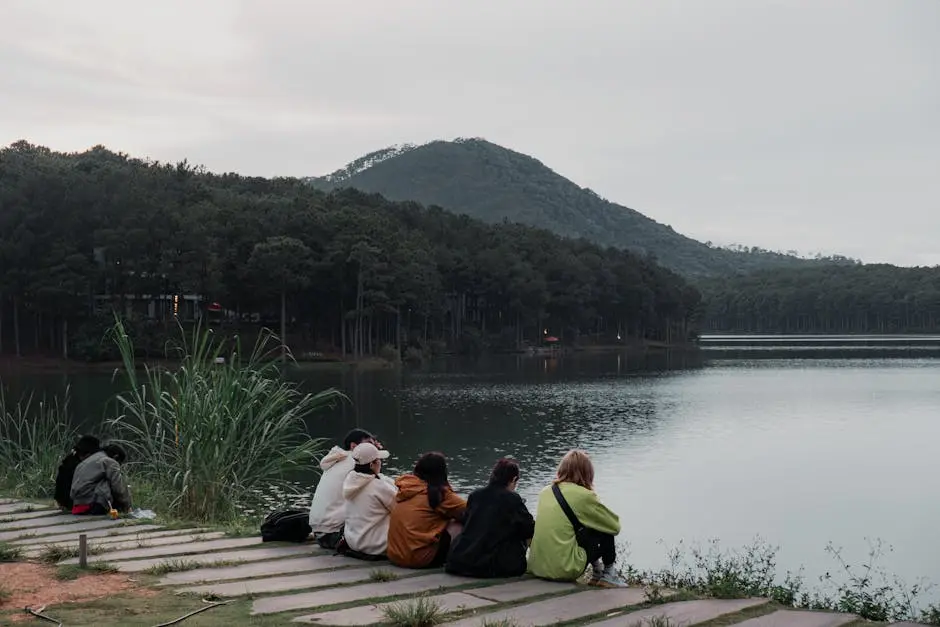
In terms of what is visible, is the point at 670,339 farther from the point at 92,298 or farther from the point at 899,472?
the point at 899,472

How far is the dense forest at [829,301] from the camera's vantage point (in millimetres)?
113750

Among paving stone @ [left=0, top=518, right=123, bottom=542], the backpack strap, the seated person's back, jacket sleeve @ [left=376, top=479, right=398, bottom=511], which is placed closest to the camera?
the backpack strap

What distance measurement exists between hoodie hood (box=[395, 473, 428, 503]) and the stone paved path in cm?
45

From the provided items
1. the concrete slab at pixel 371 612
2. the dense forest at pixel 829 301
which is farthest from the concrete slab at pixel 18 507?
the dense forest at pixel 829 301

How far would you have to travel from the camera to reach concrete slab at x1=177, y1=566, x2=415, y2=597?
5098 mm

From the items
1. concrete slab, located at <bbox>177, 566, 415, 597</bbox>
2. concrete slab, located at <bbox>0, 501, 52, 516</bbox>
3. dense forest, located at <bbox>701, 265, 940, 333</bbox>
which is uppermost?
dense forest, located at <bbox>701, 265, 940, 333</bbox>

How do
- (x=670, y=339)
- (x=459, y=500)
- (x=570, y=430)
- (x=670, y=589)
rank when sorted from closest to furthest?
(x=670, y=589) < (x=459, y=500) < (x=570, y=430) < (x=670, y=339)

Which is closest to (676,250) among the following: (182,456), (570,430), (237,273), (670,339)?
(670,339)

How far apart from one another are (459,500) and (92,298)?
4549 centimetres

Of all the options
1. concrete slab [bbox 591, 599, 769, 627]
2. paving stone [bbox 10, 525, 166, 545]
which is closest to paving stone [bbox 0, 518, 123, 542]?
paving stone [bbox 10, 525, 166, 545]

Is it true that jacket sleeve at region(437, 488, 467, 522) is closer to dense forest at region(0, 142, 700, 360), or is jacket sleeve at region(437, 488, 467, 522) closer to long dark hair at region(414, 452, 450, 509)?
long dark hair at region(414, 452, 450, 509)

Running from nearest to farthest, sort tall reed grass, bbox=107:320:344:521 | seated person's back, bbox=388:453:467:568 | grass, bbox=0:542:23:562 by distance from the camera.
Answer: seated person's back, bbox=388:453:467:568, grass, bbox=0:542:23:562, tall reed grass, bbox=107:320:344:521

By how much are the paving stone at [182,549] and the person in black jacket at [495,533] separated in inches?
67.7

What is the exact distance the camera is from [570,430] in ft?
75.4
